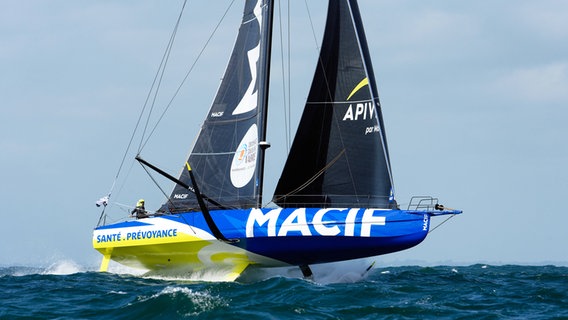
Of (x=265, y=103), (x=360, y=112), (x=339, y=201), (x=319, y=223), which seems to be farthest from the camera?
(x=265, y=103)

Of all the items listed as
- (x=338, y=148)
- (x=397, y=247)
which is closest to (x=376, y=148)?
(x=338, y=148)

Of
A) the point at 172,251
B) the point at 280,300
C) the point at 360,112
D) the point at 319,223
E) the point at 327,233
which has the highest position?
the point at 360,112

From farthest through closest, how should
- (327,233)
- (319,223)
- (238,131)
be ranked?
(238,131)
(319,223)
(327,233)

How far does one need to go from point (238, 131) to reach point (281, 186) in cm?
176

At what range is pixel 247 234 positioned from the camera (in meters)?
17.8

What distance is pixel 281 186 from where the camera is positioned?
19.6 metres

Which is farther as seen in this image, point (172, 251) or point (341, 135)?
point (341, 135)

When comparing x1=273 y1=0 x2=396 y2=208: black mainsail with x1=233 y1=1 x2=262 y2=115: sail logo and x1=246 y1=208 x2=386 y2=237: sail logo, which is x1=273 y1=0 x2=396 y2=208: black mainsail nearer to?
x1=246 y1=208 x2=386 y2=237: sail logo

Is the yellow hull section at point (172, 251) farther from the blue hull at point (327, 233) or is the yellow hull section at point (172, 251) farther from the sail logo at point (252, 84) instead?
the sail logo at point (252, 84)

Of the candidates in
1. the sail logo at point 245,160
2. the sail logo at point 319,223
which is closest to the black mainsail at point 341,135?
the sail logo at point 245,160

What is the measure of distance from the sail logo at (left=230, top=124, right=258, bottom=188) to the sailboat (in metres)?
0.03

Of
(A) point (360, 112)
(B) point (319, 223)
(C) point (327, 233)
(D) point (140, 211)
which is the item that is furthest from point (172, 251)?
(A) point (360, 112)

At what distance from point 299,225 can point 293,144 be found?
2912 millimetres

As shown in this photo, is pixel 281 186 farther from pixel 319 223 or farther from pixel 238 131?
pixel 319 223
